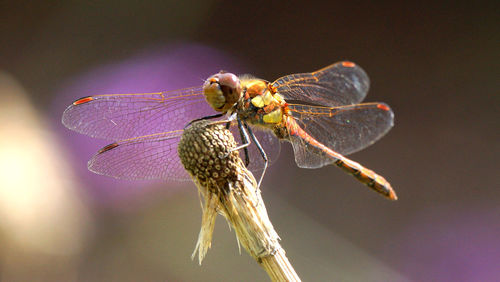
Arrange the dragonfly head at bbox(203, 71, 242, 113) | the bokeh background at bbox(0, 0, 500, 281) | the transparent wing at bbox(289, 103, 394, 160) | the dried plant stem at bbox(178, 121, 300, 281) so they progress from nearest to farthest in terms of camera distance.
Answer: the dried plant stem at bbox(178, 121, 300, 281) → the dragonfly head at bbox(203, 71, 242, 113) → the transparent wing at bbox(289, 103, 394, 160) → the bokeh background at bbox(0, 0, 500, 281)

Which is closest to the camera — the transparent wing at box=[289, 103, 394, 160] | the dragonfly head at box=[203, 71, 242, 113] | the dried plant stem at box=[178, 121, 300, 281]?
the dried plant stem at box=[178, 121, 300, 281]

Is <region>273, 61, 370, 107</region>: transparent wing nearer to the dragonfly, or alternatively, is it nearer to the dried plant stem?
the dragonfly

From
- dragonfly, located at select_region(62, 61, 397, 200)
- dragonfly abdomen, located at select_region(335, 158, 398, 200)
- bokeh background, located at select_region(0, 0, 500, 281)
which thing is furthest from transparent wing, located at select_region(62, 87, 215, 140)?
bokeh background, located at select_region(0, 0, 500, 281)

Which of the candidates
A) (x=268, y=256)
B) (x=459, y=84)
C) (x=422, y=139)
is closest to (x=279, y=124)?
(x=268, y=256)

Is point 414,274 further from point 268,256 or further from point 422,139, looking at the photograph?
point 268,256

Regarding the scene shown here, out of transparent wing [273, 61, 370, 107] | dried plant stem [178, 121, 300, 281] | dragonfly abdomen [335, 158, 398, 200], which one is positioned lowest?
dried plant stem [178, 121, 300, 281]

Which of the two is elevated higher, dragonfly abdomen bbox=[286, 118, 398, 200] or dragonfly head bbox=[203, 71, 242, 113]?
dragonfly head bbox=[203, 71, 242, 113]

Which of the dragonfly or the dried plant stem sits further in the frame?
the dragonfly

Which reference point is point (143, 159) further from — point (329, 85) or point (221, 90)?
point (329, 85)
